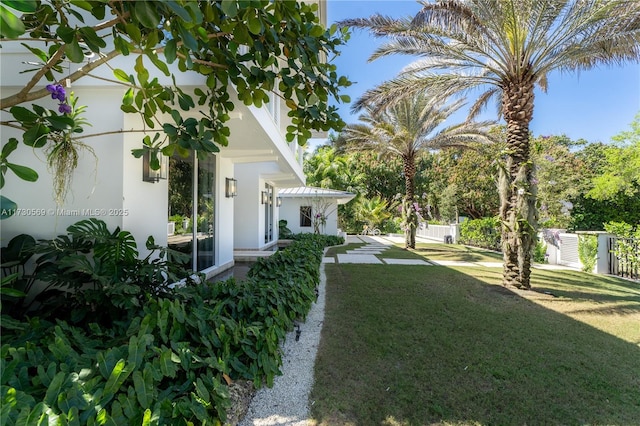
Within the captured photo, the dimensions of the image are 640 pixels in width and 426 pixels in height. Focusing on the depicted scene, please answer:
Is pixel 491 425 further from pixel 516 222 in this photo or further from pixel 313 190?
pixel 313 190

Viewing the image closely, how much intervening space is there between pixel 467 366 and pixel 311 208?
56.9 ft

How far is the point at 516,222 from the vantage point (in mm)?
7805

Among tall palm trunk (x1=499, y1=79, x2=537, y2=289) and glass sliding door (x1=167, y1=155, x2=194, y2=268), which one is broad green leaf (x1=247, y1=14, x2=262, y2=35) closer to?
glass sliding door (x1=167, y1=155, x2=194, y2=268)

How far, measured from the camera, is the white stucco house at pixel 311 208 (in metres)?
20.1

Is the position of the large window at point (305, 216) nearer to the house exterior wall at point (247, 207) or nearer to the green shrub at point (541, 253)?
the house exterior wall at point (247, 207)

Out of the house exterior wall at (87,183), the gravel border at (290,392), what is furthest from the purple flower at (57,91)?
the gravel border at (290,392)

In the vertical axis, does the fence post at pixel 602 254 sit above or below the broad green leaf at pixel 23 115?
below

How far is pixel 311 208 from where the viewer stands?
20969 millimetres

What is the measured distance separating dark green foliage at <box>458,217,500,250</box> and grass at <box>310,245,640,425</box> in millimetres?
10607

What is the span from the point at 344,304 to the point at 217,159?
505 cm

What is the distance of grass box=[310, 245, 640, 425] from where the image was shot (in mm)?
3092

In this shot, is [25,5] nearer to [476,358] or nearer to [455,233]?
[476,358]

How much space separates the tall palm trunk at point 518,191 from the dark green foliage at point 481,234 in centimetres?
999

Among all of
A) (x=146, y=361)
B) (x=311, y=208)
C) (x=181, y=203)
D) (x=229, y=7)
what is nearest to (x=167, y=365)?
(x=146, y=361)
